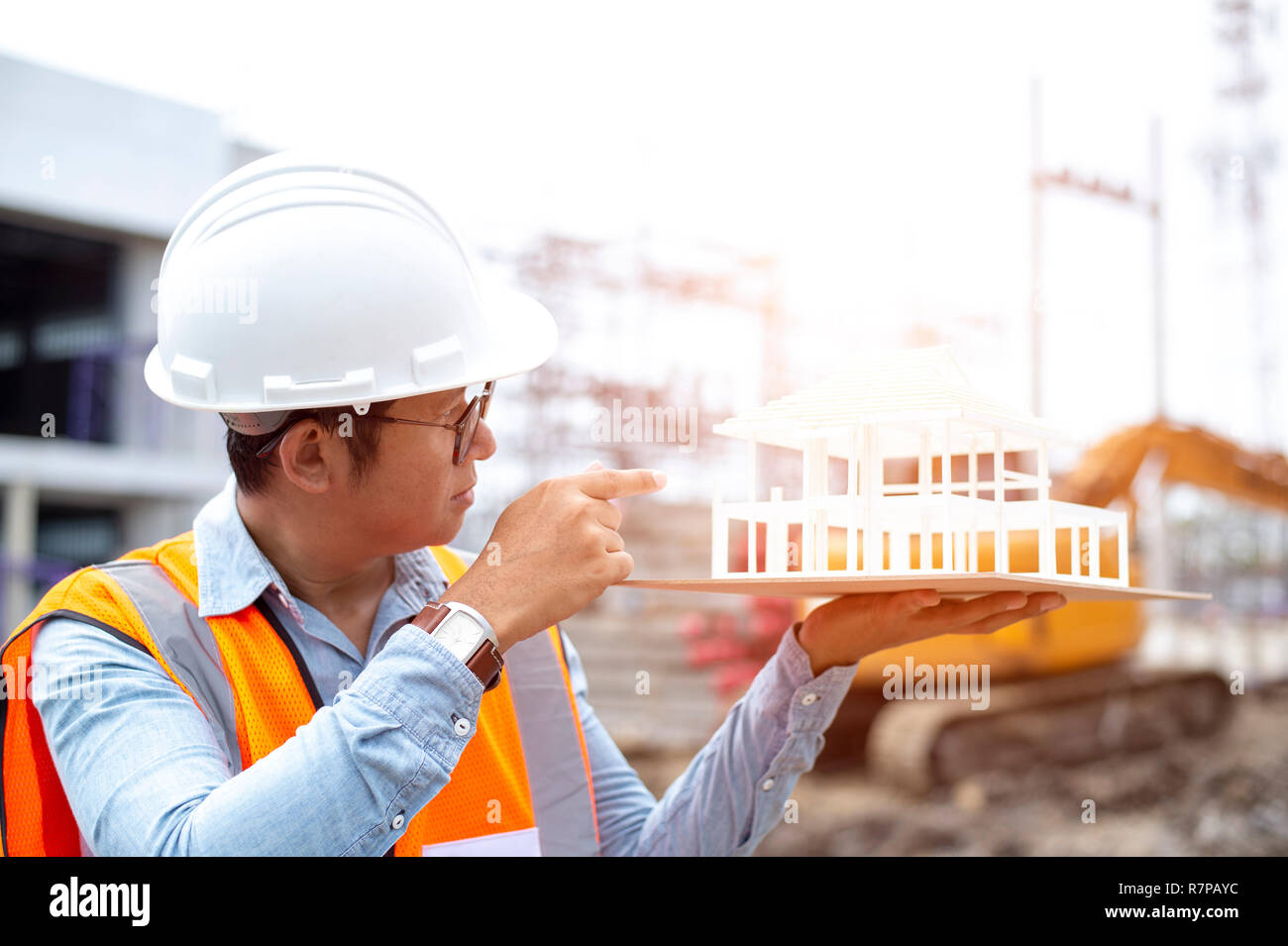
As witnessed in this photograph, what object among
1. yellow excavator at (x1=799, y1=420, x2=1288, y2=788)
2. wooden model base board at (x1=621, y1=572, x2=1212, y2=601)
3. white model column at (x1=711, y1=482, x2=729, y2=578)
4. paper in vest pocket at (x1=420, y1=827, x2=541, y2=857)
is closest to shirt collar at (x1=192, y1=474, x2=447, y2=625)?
paper in vest pocket at (x1=420, y1=827, x2=541, y2=857)

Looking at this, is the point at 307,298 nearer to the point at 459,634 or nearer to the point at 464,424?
the point at 464,424

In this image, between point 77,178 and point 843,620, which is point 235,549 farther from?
point 77,178

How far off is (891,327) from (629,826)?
1483 centimetres

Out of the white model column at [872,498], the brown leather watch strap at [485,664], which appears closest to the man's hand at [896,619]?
the white model column at [872,498]

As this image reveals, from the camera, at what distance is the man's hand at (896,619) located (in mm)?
1585

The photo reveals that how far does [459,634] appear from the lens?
1.26 m

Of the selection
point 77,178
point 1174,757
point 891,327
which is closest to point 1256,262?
point 891,327

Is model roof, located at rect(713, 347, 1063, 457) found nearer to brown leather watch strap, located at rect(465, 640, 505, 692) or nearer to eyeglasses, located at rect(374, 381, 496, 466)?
eyeglasses, located at rect(374, 381, 496, 466)

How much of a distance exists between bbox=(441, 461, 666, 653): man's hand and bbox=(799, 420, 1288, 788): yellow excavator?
610cm

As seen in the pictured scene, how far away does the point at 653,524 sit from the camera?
47.4ft

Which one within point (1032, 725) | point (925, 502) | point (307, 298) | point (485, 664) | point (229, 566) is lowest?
point (1032, 725)

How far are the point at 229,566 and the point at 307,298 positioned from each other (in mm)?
Result: 413

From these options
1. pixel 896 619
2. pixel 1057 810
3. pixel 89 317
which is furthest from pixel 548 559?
pixel 89 317

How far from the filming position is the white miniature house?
1.53 meters
